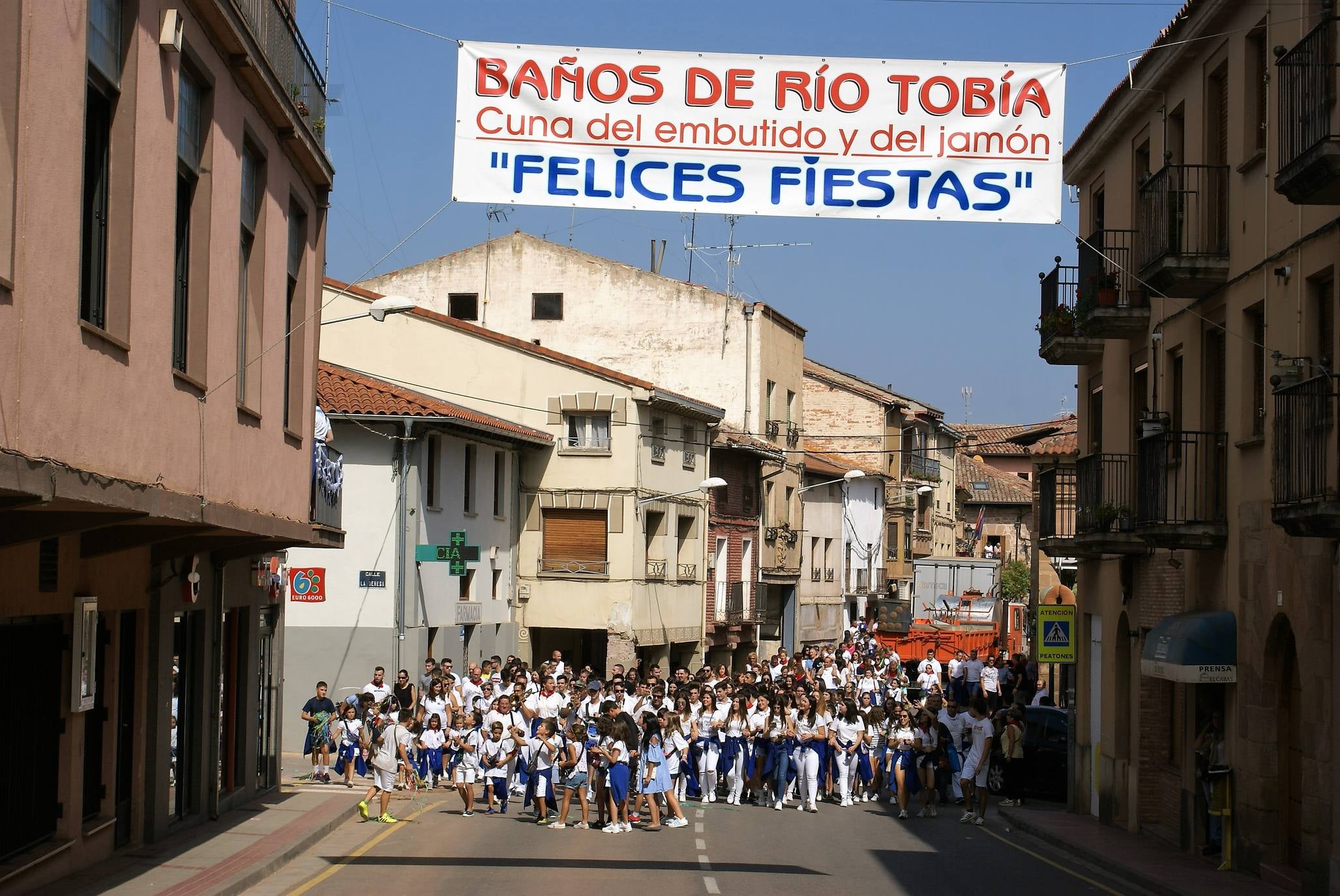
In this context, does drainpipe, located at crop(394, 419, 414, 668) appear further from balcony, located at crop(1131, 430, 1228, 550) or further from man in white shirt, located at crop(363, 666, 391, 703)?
balcony, located at crop(1131, 430, 1228, 550)

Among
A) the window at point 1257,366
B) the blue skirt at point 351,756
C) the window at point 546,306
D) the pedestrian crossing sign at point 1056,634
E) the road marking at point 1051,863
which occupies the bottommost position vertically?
the road marking at point 1051,863

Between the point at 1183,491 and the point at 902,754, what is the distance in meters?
7.32

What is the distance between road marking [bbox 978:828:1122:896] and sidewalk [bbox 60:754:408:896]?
8.32 meters

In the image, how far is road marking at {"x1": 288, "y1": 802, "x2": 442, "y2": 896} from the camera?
1566 centimetres

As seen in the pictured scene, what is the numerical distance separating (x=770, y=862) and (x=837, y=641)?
46.8 m

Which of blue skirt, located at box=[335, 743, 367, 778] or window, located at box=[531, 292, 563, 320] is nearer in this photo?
blue skirt, located at box=[335, 743, 367, 778]

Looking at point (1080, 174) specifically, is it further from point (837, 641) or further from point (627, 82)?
point (837, 641)

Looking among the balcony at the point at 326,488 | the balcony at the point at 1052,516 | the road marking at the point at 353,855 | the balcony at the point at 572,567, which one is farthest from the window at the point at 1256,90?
the balcony at the point at 572,567

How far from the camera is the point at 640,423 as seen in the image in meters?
43.5

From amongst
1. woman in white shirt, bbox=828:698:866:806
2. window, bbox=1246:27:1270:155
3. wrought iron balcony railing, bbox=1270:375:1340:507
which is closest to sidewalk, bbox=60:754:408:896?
woman in white shirt, bbox=828:698:866:806

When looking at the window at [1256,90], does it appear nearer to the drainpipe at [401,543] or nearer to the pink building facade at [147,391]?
the pink building facade at [147,391]

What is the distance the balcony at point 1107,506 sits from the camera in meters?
21.8

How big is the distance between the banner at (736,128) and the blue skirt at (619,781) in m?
10.5

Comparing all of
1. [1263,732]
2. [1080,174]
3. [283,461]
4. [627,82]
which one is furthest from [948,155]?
[1080,174]
